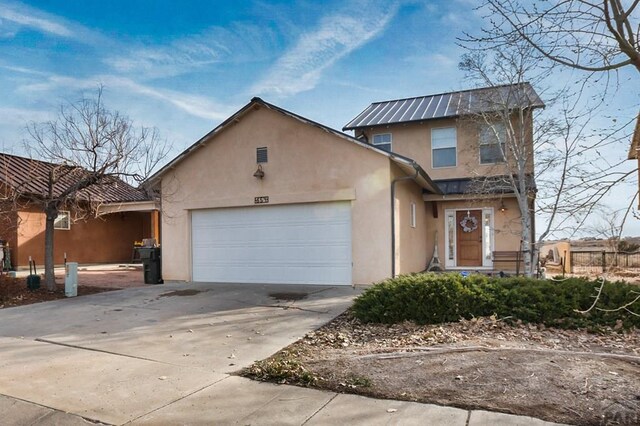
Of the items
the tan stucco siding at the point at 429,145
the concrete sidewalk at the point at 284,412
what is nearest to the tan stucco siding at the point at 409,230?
the tan stucco siding at the point at 429,145

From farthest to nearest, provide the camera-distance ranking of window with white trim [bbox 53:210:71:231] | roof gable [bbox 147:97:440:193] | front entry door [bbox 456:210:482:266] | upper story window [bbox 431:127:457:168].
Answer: window with white trim [bbox 53:210:71:231] → upper story window [bbox 431:127:457:168] → front entry door [bbox 456:210:482:266] → roof gable [bbox 147:97:440:193]

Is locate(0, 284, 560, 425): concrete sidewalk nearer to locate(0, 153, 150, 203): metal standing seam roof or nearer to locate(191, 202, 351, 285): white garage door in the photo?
locate(191, 202, 351, 285): white garage door

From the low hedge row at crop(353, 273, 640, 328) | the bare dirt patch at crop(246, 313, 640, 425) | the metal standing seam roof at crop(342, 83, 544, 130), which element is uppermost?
→ the metal standing seam roof at crop(342, 83, 544, 130)

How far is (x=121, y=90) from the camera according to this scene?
1284 centimetres

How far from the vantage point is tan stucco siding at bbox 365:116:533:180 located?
1453 centimetres

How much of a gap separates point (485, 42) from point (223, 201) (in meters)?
9.47

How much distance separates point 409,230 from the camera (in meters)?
12.5

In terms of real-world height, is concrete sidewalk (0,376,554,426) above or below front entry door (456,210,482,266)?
below

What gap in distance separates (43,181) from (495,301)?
13844 millimetres

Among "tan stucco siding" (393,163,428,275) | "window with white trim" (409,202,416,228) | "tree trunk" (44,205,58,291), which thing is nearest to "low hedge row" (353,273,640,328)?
"tan stucco siding" (393,163,428,275)

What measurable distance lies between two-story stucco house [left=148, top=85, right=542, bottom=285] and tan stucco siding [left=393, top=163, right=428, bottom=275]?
0.05 meters

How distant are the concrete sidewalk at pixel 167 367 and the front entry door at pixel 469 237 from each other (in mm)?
7252

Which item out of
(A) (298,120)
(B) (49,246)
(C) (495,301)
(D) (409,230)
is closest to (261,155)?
(A) (298,120)

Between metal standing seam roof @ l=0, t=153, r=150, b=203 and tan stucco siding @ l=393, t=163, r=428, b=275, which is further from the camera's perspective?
metal standing seam roof @ l=0, t=153, r=150, b=203
